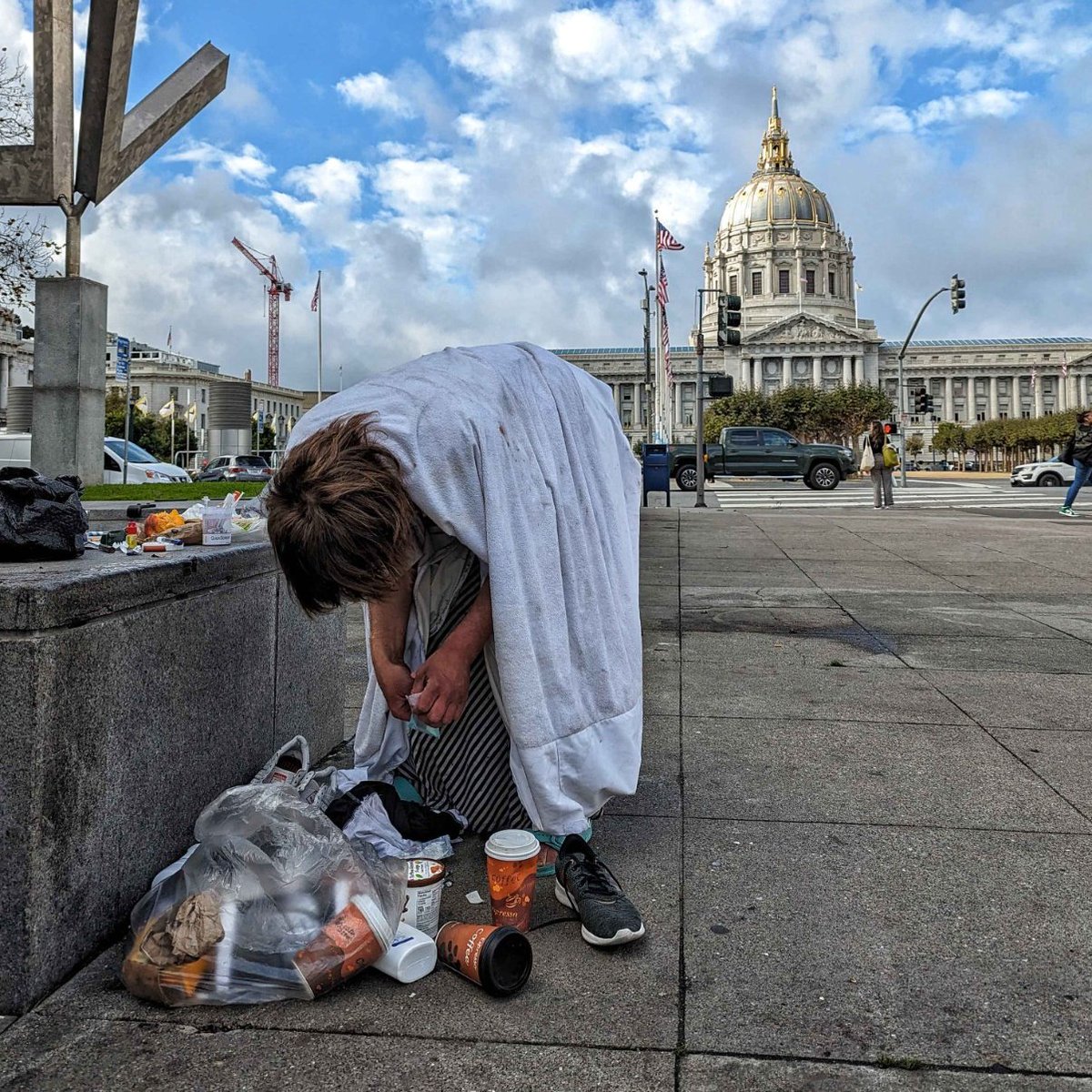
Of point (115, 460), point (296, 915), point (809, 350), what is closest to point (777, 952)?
point (296, 915)

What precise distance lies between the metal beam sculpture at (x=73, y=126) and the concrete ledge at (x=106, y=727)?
8.22 metres

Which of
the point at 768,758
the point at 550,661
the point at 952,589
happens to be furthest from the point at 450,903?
the point at 952,589

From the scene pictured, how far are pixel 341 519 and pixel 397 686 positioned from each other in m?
0.56

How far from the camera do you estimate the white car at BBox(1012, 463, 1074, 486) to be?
105ft

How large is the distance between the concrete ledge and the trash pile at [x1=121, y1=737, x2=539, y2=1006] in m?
0.12

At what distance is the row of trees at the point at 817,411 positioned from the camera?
8062 centimetres

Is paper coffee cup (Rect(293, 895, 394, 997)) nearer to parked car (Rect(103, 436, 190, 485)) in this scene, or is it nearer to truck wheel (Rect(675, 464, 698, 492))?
parked car (Rect(103, 436, 190, 485))

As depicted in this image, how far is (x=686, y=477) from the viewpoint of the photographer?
93.9 feet

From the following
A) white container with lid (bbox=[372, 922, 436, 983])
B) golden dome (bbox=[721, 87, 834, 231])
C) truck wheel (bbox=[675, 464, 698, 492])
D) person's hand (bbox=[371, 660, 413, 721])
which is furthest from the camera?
golden dome (bbox=[721, 87, 834, 231])

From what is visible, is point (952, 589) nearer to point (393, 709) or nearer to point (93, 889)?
point (393, 709)

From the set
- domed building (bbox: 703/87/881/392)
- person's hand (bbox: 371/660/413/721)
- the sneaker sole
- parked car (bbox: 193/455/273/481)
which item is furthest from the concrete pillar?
domed building (bbox: 703/87/881/392)

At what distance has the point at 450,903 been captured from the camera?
91.6 inches

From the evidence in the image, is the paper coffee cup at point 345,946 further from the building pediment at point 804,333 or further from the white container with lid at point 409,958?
the building pediment at point 804,333

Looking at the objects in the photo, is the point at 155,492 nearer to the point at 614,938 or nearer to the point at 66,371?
the point at 66,371
